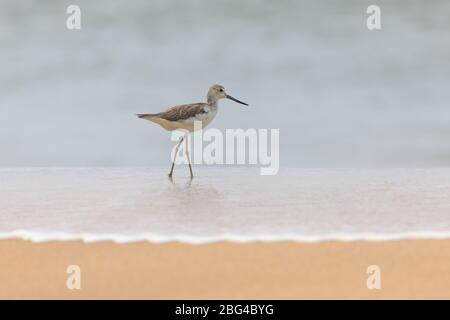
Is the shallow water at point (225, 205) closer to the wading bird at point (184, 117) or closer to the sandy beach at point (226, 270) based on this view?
the sandy beach at point (226, 270)

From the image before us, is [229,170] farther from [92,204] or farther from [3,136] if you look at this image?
[3,136]

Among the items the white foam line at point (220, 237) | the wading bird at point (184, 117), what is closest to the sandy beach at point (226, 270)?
the white foam line at point (220, 237)

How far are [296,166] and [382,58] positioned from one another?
88.5 inches

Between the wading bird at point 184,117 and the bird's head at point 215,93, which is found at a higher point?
the bird's head at point 215,93

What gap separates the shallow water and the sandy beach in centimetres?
15

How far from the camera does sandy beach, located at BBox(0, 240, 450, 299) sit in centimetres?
280

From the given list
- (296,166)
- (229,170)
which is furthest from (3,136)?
(296,166)

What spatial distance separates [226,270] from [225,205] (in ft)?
4.39

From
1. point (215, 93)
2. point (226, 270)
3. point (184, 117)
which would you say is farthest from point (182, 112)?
point (226, 270)

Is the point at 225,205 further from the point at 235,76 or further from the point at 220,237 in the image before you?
the point at 235,76

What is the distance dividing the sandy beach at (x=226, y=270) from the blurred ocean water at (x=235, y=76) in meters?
2.93

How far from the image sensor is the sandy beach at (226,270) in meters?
2.80

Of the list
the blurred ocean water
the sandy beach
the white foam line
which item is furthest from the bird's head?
the sandy beach

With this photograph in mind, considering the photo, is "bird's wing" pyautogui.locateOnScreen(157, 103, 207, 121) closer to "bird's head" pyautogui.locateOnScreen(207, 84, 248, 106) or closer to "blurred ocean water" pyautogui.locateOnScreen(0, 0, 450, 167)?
"bird's head" pyautogui.locateOnScreen(207, 84, 248, 106)
